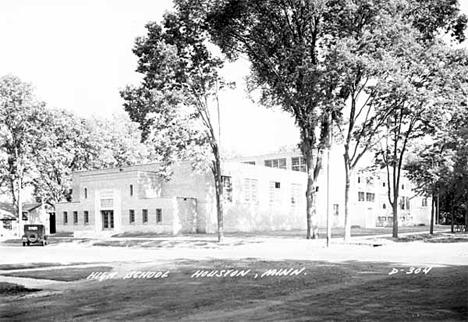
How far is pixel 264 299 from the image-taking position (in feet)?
44.1

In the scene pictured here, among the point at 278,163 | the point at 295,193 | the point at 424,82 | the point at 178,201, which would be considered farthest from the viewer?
the point at 278,163

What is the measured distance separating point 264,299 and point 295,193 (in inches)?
2610

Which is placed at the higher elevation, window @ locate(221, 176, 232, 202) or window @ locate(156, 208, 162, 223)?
window @ locate(221, 176, 232, 202)

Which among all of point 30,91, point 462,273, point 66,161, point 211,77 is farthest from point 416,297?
point 66,161

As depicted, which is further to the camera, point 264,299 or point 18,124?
point 18,124

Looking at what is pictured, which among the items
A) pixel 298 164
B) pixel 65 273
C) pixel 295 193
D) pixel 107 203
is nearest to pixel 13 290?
pixel 65 273

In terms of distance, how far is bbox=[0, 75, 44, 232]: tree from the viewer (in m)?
63.6

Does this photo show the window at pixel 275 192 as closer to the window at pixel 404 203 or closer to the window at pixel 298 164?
the window at pixel 298 164

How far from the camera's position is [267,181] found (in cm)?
7300

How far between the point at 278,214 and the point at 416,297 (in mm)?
60996

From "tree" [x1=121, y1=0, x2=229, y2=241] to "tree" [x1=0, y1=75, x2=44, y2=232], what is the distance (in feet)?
88.0

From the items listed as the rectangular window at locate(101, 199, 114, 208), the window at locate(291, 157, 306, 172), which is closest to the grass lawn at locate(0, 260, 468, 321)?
the rectangular window at locate(101, 199, 114, 208)

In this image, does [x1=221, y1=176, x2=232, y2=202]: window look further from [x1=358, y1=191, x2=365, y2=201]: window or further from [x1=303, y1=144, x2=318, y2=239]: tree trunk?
[x1=358, y1=191, x2=365, y2=201]: window

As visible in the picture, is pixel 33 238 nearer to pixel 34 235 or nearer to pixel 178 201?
pixel 34 235
